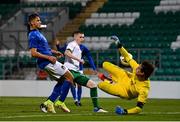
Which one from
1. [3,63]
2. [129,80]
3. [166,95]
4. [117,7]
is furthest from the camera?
[117,7]

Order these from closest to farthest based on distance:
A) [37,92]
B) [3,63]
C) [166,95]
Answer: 1. [166,95]
2. [37,92]
3. [3,63]

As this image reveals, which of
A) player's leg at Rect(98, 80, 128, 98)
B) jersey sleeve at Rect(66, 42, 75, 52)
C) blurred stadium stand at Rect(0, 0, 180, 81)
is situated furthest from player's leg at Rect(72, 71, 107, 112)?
blurred stadium stand at Rect(0, 0, 180, 81)

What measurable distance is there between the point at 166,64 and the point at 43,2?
12.0 m

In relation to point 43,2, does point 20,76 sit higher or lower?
lower

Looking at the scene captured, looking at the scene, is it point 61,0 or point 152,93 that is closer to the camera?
point 152,93

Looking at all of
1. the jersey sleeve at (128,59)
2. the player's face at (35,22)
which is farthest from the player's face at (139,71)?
the player's face at (35,22)

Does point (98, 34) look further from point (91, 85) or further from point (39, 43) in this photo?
point (39, 43)

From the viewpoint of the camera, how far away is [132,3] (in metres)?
38.3

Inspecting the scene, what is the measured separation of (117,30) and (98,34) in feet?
3.39

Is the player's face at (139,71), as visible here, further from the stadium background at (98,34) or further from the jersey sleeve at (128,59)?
the stadium background at (98,34)

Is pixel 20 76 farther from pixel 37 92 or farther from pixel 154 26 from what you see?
pixel 154 26

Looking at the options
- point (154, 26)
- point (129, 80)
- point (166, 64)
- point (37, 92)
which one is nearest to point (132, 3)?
point (154, 26)

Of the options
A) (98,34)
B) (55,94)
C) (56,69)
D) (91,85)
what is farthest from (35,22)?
(98,34)

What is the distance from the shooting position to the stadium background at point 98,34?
29547 mm
